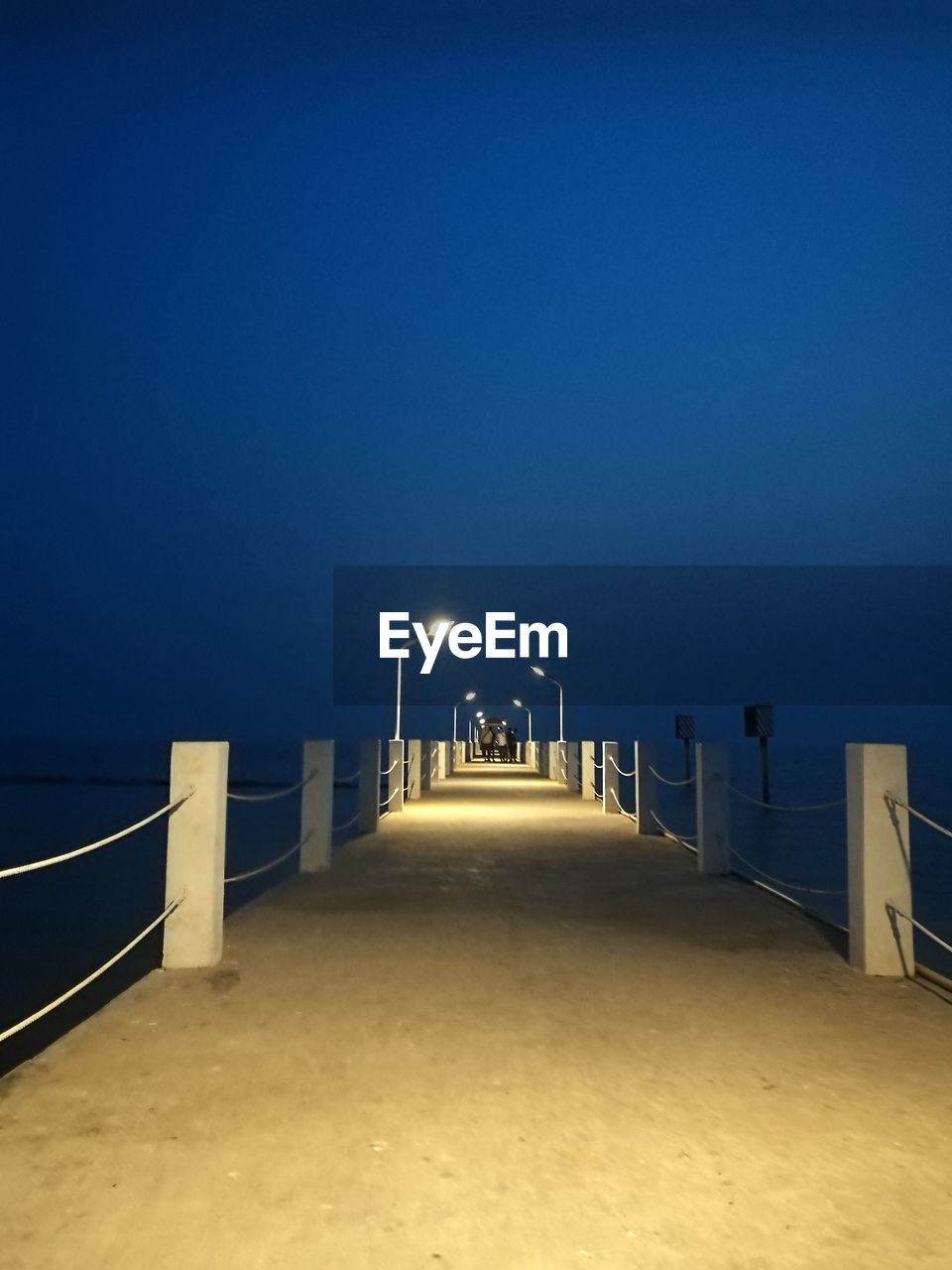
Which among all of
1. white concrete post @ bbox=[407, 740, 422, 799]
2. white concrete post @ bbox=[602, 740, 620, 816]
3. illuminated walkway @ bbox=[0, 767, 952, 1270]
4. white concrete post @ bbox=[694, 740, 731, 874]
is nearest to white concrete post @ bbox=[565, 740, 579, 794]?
white concrete post @ bbox=[407, 740, 422, 799]

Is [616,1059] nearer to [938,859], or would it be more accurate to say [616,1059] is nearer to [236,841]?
[938,859]

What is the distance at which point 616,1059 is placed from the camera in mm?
4320

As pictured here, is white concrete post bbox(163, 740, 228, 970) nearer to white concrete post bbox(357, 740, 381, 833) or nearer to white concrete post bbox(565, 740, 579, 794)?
white concrete post bbox(357, 740, 381, 833)

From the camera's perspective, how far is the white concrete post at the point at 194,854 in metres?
5.93

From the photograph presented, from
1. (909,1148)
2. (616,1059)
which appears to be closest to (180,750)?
(616,1059)

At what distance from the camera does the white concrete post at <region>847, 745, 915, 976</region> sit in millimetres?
5785

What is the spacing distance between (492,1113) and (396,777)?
15.5 m

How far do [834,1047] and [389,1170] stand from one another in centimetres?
240

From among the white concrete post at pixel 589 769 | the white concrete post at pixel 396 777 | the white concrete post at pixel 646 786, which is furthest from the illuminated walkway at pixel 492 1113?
the white concrete post at pixel 589 769

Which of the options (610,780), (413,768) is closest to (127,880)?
(413,768)

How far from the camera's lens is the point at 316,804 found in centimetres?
1029

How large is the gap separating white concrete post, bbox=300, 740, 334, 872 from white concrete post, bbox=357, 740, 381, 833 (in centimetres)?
351

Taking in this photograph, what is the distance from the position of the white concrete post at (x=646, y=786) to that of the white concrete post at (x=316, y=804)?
5.38m

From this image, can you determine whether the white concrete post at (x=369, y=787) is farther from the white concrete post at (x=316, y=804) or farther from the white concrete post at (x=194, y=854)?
the white concrete post at (x=194, y=854)
